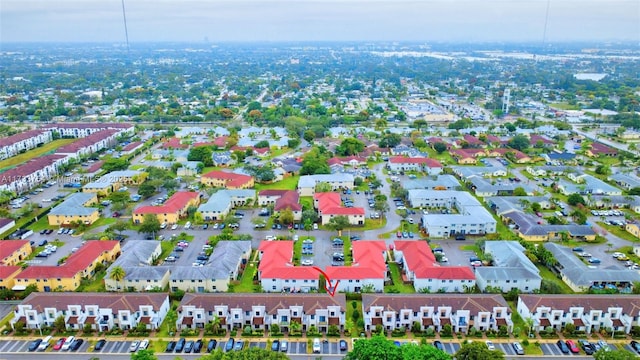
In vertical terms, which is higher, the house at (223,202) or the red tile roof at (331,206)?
the red tile roof at (331,206)

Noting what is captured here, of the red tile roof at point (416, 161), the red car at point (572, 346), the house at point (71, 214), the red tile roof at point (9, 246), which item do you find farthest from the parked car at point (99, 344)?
the red tile roof at point (416, 161)

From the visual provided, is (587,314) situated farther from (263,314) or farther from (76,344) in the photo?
(76,344)

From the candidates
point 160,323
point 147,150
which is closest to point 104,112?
point 147,150

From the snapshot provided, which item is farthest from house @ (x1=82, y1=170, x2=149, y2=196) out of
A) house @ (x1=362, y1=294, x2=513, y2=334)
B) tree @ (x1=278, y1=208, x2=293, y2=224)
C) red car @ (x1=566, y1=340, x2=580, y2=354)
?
red car @ (x1=566, y1=340, x2=580, y2=354)

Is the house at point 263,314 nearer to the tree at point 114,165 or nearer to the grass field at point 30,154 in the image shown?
the tree at point 114,165

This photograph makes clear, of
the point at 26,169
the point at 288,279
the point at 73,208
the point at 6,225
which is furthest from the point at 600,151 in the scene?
the point at 26,169

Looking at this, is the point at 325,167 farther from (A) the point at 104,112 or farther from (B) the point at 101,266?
(A) the point at 104,112
